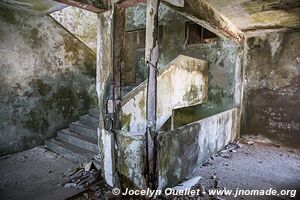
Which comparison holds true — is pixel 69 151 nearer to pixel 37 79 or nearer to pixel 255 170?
pixel 37 79

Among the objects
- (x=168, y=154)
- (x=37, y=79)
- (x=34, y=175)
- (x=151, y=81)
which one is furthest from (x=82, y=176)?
(x=37, y=79)

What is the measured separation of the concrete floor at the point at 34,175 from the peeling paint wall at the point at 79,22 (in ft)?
9.66

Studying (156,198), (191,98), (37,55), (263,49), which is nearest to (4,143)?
(37,55)

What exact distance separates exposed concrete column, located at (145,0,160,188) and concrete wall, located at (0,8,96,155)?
3.25 metres

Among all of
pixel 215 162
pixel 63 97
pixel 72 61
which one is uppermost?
pixel 72 61

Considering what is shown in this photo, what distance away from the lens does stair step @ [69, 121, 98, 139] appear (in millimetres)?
4600

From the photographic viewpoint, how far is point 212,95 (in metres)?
5.73

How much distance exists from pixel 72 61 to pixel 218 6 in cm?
362

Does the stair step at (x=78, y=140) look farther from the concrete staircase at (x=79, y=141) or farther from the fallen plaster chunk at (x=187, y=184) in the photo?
the fallen plaster chunk at (x=187, y=184)

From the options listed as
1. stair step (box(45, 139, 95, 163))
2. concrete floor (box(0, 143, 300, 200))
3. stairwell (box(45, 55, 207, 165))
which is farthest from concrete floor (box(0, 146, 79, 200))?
stairwell (box(45, 55, 207, 165))

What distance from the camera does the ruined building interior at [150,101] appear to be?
2.99 metres

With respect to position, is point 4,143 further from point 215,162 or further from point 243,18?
point 243,18

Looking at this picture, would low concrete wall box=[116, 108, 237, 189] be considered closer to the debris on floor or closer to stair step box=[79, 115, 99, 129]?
the debris on floor

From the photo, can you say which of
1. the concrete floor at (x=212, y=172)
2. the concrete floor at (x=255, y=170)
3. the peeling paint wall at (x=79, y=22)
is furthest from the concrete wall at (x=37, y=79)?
the concrete floor at (x=255, y=170)
